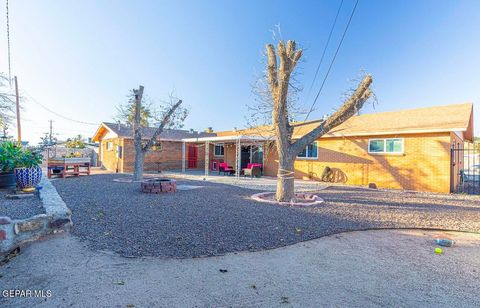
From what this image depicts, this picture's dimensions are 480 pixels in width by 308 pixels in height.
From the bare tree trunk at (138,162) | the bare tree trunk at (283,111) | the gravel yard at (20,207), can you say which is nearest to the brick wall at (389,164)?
the bare tree trunk at (283,111)

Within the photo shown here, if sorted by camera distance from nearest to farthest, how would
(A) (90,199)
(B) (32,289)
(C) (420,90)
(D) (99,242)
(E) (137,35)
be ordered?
1. (B) (32,289)
2. (D) (99,242)
3. (A) (90,199)
4. (E) (137,35)
5. (C) (420,90)

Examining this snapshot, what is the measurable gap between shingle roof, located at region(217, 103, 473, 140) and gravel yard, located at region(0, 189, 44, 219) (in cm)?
702

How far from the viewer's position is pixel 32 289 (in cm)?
273

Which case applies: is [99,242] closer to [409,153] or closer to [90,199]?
[90,199]

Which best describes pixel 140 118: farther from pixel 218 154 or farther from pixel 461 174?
pixel 461 174

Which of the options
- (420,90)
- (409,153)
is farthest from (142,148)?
(420,90)

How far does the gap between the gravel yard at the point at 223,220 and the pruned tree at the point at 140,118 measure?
183 inches

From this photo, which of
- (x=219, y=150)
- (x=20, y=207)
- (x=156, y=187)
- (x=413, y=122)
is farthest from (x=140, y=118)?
(x=413, y=122)

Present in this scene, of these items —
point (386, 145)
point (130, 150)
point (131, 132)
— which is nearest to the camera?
point (386, 145)

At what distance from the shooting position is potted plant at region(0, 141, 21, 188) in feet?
25.2

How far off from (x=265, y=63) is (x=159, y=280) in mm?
7505

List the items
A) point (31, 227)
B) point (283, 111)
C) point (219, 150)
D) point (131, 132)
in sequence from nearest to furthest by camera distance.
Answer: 1. point (31, 227)
2. point (283, 111)
3. point (131, 132)
4. point (219, 150)

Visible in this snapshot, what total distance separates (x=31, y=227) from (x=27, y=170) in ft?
15.2

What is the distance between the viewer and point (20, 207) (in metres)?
5.36
